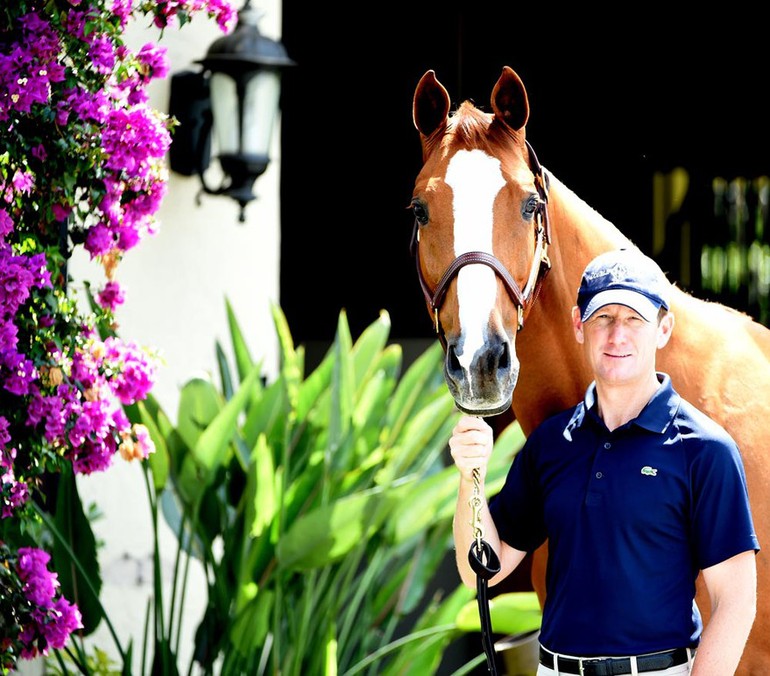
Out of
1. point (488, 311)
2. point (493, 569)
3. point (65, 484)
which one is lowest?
point (65, 484)

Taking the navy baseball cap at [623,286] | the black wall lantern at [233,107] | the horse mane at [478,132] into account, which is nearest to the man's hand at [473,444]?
the navy baseball cap at [623,286]

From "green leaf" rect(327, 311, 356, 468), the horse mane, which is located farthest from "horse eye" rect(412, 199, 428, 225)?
"green leaf" rect(327, 311, 356, 468)

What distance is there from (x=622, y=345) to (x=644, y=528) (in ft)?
1.02

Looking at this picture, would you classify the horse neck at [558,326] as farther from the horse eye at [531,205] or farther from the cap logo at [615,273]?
the cap logo at [615,273]

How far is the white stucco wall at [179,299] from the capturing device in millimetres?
4668

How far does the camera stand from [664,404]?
2.12 metres

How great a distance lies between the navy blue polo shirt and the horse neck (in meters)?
0.39

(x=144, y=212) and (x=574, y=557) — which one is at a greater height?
(x=144, y=212)

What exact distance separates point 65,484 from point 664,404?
216 cm

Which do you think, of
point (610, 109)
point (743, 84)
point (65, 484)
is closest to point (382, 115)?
point (610, 109)

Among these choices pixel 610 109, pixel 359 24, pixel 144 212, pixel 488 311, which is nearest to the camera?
pixel 488 311

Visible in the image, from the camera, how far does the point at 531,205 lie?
2246mm

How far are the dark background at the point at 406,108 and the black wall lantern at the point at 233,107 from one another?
1443 millimetres

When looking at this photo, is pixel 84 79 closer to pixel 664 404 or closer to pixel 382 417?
pixel 664 404
